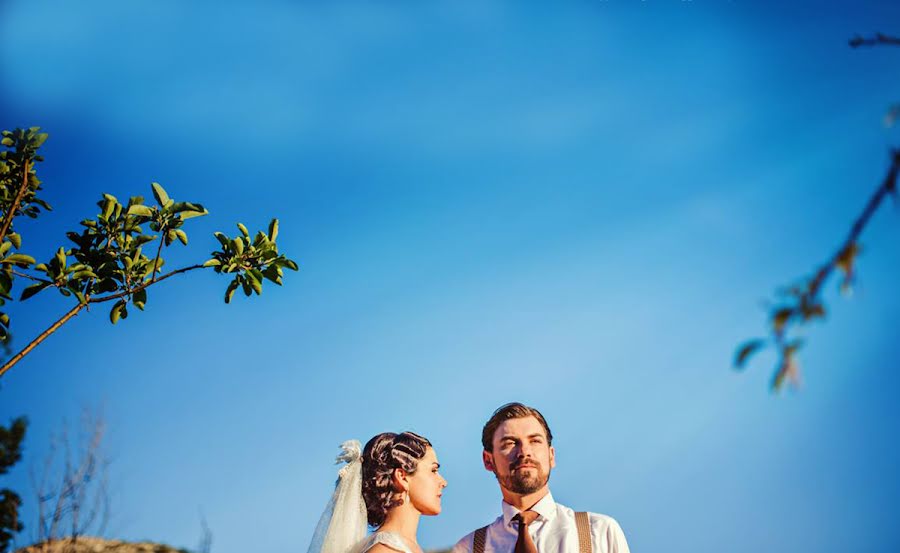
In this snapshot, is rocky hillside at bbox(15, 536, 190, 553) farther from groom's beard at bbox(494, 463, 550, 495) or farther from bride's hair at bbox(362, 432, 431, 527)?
groom's beard at bbox(494, 463, 550, 495)

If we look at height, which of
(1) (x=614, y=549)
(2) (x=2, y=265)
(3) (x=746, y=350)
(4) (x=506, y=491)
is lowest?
(3) (x=746, y=350)

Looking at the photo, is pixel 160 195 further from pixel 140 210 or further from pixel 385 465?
pixel 385 465

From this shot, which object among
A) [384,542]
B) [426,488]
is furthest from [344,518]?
[426,488]

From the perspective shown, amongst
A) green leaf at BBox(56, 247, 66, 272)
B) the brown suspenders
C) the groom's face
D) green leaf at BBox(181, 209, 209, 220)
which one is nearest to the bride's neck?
the brown suspenders

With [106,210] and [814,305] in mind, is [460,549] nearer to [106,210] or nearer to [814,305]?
[106,210]

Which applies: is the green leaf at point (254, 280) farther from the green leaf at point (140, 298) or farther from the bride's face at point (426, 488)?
the bride's face at point (426, 488)

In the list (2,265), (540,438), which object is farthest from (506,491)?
(2,265)

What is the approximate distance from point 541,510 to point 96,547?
10309 mm

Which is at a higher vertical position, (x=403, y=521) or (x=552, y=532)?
(x=403, y=521)

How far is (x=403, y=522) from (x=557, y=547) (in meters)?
1.13

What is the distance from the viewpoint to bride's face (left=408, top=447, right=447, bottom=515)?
523 cm

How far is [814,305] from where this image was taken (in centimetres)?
119

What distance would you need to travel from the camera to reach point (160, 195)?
15.6 feet

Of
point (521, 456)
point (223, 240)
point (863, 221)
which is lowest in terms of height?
point (863, 221)
